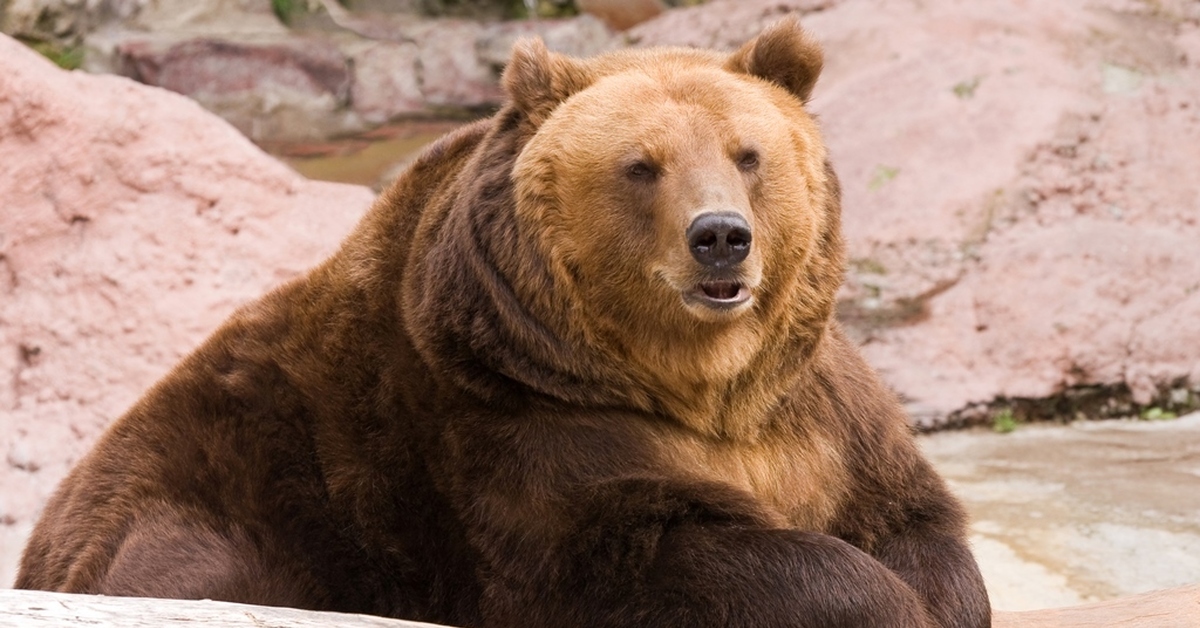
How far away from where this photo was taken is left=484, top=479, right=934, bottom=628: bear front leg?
4012 mm

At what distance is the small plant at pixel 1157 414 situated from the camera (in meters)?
8.55

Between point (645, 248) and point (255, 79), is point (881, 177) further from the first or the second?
Answer: point (255, 79)

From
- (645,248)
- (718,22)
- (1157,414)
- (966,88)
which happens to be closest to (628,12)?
(718,22)

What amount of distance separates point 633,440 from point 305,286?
4.93 feet

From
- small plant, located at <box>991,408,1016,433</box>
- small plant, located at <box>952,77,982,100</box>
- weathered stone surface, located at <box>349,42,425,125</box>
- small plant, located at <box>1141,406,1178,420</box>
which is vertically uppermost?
small plant, located at <box>952,77,982,100</box>

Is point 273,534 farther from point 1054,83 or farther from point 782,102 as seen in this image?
point 1054,83

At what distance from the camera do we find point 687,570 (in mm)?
4027

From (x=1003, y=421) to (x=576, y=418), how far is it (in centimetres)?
513

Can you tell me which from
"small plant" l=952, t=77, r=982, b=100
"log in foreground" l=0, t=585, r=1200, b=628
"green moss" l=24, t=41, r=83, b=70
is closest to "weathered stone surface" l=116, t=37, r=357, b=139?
"green moss" l=24, t=41, r=83, b=70

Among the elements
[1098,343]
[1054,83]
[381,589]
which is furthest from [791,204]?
[1054,83]

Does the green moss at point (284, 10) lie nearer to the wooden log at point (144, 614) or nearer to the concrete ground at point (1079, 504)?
the concrete ground at point (1079, 504)

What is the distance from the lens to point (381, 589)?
472 centimetres

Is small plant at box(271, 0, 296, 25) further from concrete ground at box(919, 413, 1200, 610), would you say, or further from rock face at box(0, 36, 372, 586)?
concrete ground at box(919, 413, 1200, 610)

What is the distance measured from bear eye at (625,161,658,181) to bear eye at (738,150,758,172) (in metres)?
0.27
